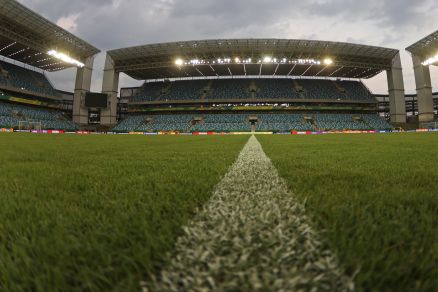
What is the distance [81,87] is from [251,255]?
135 feet

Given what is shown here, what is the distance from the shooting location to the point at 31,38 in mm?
28984

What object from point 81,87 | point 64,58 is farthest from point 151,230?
point 81,87

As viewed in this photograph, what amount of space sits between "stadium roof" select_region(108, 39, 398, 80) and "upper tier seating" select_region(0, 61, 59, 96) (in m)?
13.6

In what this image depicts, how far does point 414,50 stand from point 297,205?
43321 mm

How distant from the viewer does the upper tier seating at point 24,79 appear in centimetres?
3441

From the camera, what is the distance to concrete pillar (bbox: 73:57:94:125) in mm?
35094

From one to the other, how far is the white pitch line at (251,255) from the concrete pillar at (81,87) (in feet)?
134

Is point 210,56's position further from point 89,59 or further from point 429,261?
point 429,261

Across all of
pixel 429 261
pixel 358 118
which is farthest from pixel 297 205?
pixel 358 118

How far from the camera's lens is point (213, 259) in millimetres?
614

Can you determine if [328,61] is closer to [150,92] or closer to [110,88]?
[150,92]

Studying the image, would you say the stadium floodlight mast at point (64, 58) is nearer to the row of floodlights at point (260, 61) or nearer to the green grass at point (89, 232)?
the row of floodlights at point (260, 61)

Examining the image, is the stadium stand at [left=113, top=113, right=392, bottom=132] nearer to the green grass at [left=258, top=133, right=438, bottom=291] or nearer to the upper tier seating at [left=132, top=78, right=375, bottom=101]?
the upper tier seating at [left=132, top=78, right=375, bottom=101]

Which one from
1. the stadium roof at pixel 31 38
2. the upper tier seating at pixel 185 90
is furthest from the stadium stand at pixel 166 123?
the stadium roof at pixel 31 38
